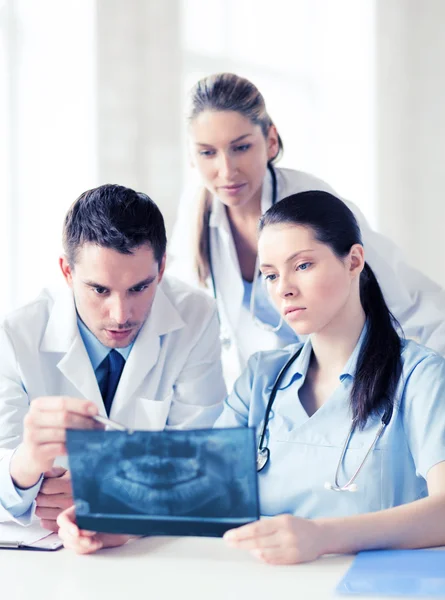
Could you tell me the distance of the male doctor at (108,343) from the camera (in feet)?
5.41

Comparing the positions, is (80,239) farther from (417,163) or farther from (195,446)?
(417,163)

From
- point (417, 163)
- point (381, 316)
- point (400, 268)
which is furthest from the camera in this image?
point (417, 163)

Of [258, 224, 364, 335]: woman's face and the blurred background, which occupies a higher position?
the blurred background

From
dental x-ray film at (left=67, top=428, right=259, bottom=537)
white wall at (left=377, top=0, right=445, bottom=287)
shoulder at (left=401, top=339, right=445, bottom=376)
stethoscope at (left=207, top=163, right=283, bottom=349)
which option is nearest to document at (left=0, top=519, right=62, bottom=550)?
dental x-ray film at (left=67, top=428, right=259, bottom=537)

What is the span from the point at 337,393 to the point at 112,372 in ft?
1.82

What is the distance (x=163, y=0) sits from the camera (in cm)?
308

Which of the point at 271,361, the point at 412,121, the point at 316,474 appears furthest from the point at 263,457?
the point at 412,121

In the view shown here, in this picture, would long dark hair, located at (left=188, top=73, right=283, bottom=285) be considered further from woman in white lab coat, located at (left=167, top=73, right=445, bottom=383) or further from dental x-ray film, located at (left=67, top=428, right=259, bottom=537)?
dental x-ray film, located at (left=67, top=428, right=259, bottom=537)

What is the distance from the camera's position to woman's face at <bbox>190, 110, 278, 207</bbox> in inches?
82.3

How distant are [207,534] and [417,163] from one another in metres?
3.63

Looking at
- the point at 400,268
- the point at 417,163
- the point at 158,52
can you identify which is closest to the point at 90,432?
the point at 400,268

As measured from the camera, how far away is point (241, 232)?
2.35 metres

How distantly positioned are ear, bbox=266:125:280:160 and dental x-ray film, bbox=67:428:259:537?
1.24 m

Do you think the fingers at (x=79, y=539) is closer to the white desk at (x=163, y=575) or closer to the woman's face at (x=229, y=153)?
the white desk at (x=163, y=575)
